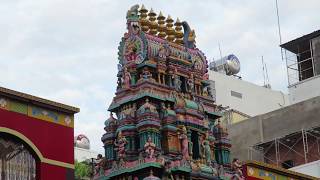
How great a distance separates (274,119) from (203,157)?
21768mm

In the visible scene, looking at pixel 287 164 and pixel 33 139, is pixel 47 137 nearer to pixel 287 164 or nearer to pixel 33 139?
pixel 33 139

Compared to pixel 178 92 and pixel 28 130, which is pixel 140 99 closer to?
pixel 178 92

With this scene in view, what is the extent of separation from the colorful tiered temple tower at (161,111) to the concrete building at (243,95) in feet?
104

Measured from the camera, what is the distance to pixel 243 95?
8606 centimetres

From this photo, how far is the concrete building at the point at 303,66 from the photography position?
73.5 m

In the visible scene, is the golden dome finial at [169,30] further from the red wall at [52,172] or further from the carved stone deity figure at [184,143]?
the red wall at [52,172]

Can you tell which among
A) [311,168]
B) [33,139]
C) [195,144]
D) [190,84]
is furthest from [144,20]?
[311,168]

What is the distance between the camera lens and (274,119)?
68.8 metres

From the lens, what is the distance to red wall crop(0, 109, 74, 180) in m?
42.3

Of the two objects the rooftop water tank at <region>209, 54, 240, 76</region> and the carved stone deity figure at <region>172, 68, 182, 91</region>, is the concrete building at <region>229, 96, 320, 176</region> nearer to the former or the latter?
the rooftop water tank at <region>209, 54, 240, 76</region>

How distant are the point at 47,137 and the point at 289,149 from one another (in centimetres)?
2862

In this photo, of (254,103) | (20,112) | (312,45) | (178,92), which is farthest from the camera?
(254,103)

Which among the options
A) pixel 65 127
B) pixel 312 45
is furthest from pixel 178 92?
pixel 312 45

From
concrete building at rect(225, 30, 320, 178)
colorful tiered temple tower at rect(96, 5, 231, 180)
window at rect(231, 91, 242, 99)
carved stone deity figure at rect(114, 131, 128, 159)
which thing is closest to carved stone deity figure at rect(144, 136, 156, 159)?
colorful tiered temple tower at rect(96, 5, 231, 180)
